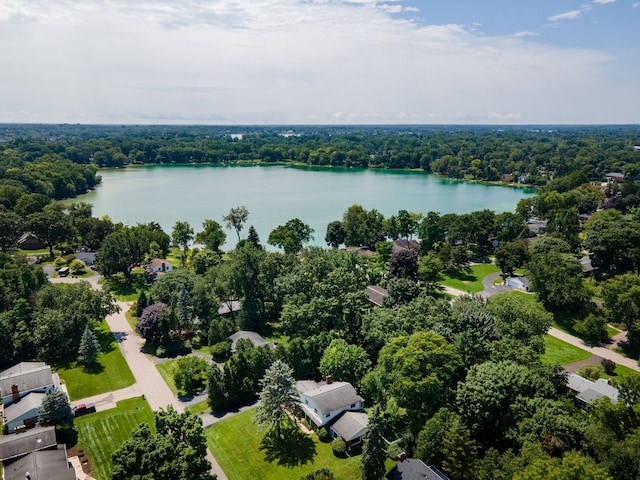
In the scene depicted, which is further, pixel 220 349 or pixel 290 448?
pixel 220 349

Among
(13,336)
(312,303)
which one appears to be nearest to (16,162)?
(13,336)

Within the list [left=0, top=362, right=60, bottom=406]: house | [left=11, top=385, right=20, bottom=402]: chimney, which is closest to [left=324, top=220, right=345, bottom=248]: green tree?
[left=0, top=362, right=60, bottom=406]: house

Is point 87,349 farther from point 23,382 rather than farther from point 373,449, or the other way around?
point 373,449

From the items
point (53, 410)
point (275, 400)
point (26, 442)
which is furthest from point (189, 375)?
point (26, 442)

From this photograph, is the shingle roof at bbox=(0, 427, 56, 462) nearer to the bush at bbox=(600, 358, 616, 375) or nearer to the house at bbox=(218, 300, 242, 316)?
the house at bbox=(218, 300, 242, 316)

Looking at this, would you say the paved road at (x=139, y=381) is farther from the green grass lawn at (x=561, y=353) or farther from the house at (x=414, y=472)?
the green grass lawn at (x=561, y=353)

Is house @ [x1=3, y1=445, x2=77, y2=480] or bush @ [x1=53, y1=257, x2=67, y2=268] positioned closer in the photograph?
house @ [x1=3, y1=445, x2=77, y2=480]

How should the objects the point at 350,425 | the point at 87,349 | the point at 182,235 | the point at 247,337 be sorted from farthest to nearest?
the point at 182,235, the point at 247,337, the point at 87,349, the point at 350,425
